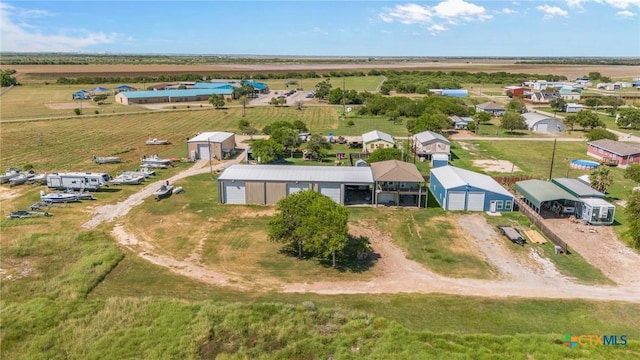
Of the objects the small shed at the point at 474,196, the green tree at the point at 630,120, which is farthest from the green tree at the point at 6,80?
the green tree at the point at 630,120

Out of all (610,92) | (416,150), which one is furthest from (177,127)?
(610,92)

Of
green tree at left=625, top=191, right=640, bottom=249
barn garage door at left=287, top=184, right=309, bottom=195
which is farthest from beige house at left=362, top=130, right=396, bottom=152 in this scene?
green tree at left=625, top=191, right=640, bottom=249

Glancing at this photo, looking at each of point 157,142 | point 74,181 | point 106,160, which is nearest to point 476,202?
point 74,181

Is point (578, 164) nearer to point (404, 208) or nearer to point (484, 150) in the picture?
point (484, 150)

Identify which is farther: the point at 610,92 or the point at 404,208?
the point at 610,92

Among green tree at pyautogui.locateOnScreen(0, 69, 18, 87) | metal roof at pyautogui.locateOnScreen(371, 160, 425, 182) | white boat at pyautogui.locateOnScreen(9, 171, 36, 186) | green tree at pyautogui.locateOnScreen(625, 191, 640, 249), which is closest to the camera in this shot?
green tree at pyautogui.locateOnScreen(625, 191, 640, 249)

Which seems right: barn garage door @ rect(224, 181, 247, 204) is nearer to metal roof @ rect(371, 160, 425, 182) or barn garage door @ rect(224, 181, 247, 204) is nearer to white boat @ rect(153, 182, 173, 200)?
white boat @ rect(153, 182, 173, 200)
